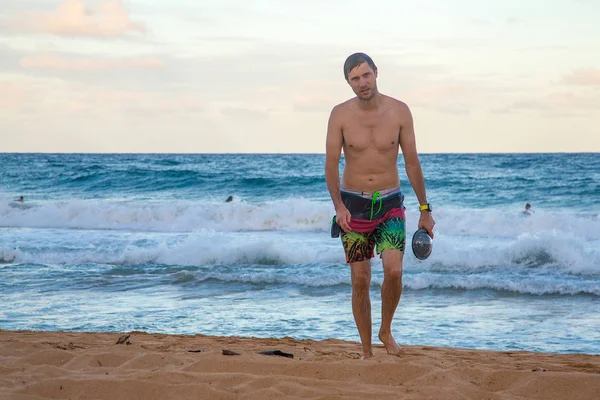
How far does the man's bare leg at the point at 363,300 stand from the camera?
197 inches

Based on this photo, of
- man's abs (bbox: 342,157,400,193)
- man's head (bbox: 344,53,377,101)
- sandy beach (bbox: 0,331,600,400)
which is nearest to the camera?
sandy beach (bbox: 0,331,600,400)

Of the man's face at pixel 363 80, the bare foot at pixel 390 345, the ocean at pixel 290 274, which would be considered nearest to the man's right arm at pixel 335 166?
the man's face at pixel 363 80

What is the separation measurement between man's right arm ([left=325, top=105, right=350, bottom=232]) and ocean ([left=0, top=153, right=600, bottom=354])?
237 centimetres

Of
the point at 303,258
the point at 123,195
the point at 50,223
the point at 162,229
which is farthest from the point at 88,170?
the point at 303,258

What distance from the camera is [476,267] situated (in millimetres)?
12234

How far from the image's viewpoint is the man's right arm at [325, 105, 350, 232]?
188 inches

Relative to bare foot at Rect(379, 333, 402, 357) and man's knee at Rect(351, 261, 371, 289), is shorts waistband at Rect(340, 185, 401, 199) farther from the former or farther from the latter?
bare foot at Rect(379, 333, 402, 357)

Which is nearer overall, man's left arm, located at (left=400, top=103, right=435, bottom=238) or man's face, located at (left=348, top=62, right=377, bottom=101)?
man's face, located at (left=348, top=62, right=377, bottom=101)

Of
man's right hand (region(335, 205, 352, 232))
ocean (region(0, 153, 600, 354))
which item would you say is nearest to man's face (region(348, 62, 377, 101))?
man's right hand (region(335, 205, 352, 232))

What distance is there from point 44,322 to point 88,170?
30812 mm

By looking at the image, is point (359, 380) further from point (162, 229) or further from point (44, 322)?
point (162, 229)

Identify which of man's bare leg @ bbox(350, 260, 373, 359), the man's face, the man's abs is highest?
the man's face

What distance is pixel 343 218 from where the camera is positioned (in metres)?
4.76

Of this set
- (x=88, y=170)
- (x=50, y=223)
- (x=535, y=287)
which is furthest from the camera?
(x=88, y=170)
